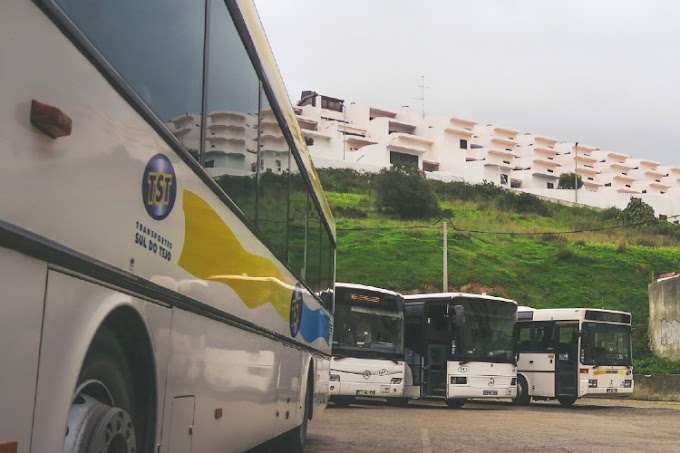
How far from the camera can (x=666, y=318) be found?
3519 cm

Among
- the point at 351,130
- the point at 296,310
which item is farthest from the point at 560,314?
the point at 351,130

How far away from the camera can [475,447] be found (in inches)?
485

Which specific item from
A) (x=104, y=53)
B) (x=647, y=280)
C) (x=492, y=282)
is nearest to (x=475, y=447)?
(x=104, y=53)

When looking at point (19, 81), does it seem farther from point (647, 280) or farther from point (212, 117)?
point (647, 280)

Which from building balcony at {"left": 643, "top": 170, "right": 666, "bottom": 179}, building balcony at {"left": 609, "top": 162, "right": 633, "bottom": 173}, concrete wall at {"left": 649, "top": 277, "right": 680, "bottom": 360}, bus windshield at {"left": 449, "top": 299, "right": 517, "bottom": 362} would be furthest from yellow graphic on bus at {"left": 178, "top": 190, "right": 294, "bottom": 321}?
building balcony at {"left": 643, "top": 170, "right": 666, "bottom": 179}

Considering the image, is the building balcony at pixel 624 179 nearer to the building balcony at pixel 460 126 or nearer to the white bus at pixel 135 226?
the building balcony at pixel 460 126

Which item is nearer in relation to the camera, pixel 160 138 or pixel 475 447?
pixel 160 138

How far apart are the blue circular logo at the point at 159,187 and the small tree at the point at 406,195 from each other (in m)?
61.9

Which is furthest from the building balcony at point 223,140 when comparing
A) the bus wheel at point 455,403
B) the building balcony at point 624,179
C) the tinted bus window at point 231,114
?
the building balcony at point 624,179

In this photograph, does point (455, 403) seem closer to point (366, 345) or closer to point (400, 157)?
point (366, 345)

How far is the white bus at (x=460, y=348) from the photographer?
76.6ft

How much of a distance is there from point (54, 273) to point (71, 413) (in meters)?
0.64

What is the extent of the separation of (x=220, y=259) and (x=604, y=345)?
75.1 ft

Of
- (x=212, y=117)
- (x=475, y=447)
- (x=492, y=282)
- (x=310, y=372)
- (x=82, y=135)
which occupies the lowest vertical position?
(x=475, y=447)
